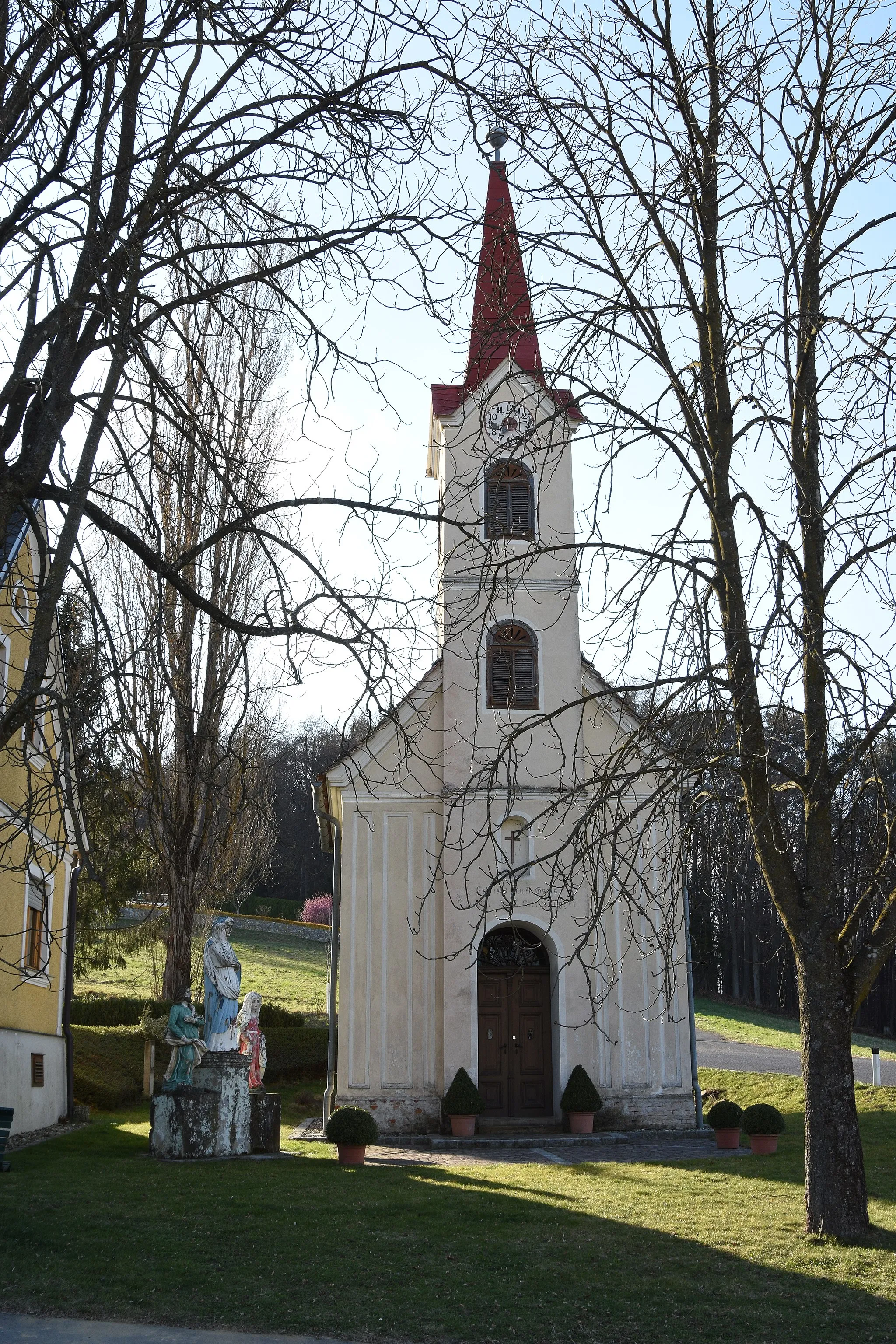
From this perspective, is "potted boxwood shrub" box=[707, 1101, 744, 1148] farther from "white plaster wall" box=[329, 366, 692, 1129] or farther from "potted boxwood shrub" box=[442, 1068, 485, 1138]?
"potted boxwood shrub" box=[442, 1068, 485, 1138]

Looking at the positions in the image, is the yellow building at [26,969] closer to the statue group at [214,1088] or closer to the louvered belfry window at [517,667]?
the statue group at [214,1088]

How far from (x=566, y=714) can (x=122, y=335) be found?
47.2ft

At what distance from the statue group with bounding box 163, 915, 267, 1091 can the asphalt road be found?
12.9 metres

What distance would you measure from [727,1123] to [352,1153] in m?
5.22

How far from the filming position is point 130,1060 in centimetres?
2480

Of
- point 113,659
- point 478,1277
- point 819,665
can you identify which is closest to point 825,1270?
point 478,1277

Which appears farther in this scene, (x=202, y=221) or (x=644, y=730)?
(x=644, y=730)

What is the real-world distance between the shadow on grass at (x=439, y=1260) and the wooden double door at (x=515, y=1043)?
7287mm

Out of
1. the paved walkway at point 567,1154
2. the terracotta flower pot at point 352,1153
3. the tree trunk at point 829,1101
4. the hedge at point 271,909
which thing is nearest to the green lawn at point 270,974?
the hedge at point 271,909

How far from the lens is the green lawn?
1398 inches

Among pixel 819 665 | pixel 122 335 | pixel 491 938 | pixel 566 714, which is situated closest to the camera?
pixel 122 335

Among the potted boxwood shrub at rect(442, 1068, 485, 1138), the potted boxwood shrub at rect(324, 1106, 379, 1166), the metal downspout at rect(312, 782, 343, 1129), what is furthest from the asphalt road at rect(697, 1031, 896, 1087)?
the potted boxwood shrub at rect(324, 1106, 379, 1166)

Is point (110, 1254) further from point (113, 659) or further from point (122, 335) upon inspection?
point (122, 335)

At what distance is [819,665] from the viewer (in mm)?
8164
